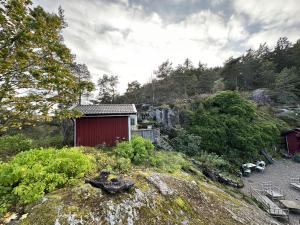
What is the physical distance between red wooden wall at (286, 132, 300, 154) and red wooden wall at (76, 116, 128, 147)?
814 inches

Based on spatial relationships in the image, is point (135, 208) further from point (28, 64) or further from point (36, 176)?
point (28, 64)

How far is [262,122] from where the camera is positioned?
1852 cm

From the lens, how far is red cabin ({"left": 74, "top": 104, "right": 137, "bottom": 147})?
10711mm

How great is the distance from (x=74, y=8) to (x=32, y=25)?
2.42 m

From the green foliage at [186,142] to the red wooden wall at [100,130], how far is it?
555cm

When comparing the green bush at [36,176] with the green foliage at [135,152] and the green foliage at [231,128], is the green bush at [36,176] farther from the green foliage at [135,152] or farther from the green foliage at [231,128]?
the green foliage at [231,128]

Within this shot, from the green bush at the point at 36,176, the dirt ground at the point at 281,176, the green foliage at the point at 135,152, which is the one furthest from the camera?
the dirt ground at the point at 281,176

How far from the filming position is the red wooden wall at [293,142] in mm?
18859

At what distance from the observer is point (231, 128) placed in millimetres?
16594

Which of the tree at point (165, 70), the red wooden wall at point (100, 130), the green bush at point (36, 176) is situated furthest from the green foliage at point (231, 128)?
the green bush at point (36, 176)

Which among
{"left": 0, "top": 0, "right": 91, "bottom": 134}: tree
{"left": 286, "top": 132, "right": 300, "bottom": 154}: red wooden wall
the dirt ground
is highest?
{"left": 0, "top": 0, "right": 91, "bottom": 134}: tree

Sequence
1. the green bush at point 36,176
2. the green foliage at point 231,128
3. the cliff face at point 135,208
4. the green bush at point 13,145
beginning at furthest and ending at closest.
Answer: the green foliage at point 231,128 → the green bush at point 13,145 → the green bush at point 36,176 → the cliff face at point 135,208

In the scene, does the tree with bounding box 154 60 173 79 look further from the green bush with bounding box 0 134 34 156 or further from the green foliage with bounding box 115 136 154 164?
the green bush with bounding box 0 134 34 156

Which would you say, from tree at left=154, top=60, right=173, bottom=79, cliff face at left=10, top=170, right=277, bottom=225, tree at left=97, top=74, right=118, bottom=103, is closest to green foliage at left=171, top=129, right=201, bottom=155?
cliff face at left=10, top=170, right=277, bottom=225
